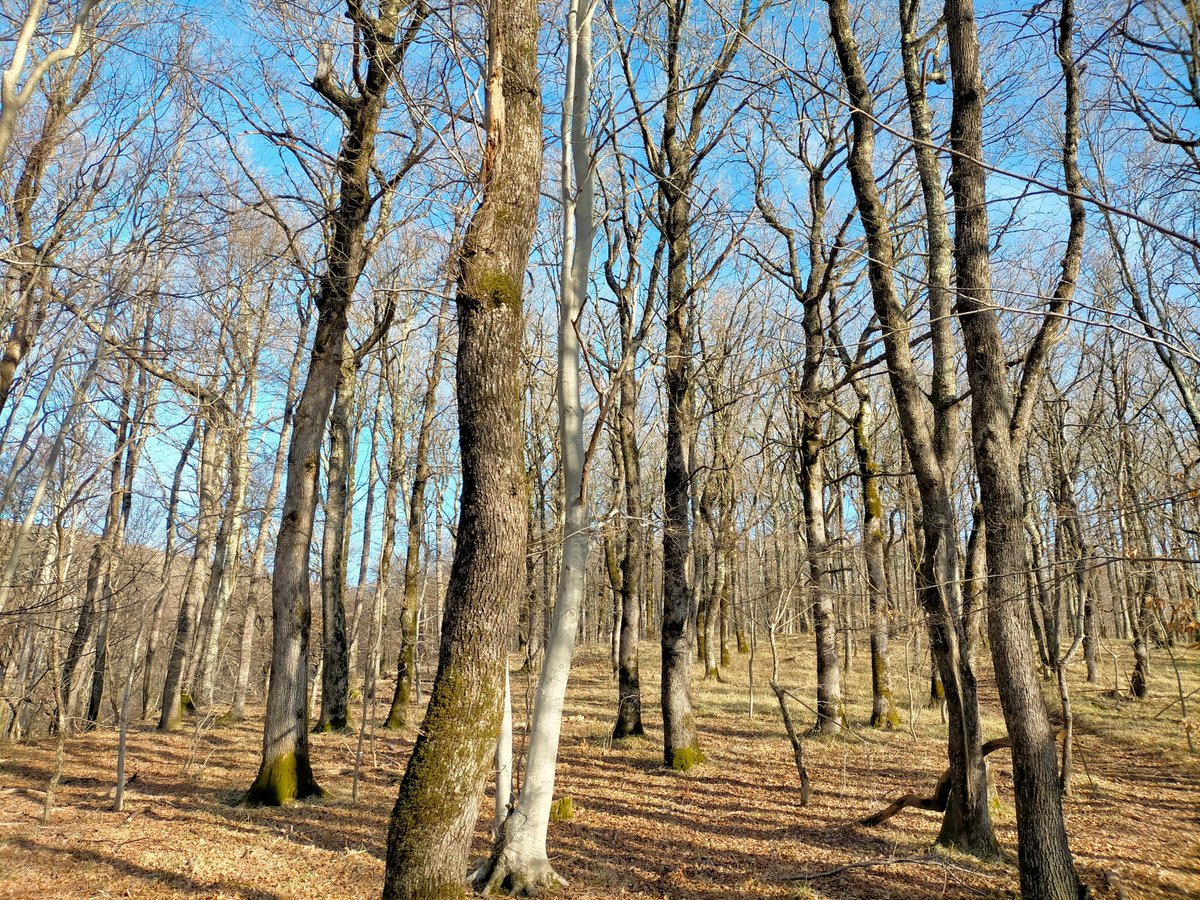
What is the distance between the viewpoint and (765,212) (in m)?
12.8

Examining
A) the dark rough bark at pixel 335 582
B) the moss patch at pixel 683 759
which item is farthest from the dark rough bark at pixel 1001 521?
the dark rough bark at pixel 335 582

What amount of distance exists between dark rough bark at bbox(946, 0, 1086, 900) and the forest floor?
2.14ft

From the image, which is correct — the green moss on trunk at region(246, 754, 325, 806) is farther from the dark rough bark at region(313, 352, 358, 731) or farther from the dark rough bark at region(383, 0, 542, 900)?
the dark rough bark at region(313, 352, 358, 731)

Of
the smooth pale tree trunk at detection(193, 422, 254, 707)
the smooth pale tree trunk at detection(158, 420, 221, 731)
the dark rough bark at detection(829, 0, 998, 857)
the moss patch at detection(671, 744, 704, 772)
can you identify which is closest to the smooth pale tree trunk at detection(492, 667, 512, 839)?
the dark rough bark at detection(829, 0, 998, 857)

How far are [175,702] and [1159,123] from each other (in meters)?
17.7

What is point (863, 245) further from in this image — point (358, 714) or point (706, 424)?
point (358, 714)

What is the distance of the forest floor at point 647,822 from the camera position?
5758 mm

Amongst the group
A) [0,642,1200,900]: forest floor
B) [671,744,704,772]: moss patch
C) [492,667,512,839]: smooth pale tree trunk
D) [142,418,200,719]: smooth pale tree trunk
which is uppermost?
[142,418,200,719]: smooth pale tree trunk

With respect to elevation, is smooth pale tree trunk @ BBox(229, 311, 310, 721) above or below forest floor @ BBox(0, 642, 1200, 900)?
→ above

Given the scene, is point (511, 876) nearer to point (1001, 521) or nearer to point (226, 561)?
point (1001, 521)

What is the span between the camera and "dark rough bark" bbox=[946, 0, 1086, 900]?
4957 mm

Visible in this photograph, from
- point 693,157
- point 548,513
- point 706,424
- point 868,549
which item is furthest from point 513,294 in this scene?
point 548,513

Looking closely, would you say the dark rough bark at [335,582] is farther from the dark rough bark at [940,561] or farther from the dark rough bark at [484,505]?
the dark rough bark at [940,561]

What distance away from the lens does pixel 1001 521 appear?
17.7ft
